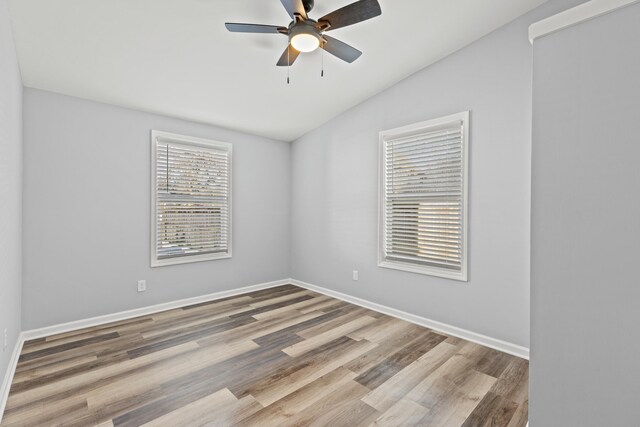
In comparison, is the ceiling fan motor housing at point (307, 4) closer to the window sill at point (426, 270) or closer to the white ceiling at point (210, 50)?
the white ceiling at point (210, 50)

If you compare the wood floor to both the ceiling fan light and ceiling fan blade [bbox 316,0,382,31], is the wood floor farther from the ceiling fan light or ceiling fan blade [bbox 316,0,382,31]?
ceiling fan blade [bbox 316,0,382,31]

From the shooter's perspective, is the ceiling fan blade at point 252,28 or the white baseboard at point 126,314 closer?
the ceiling fan blade at point 252,28

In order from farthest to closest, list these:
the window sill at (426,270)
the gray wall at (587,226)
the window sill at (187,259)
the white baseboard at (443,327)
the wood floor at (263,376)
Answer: the window sill at (187,259) < the window sill at (426,270) < the white baseboard at (443,327) < the wood floor at (263,376) < the gray wall at (587,226)

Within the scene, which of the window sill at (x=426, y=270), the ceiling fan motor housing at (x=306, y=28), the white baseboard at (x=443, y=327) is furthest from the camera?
the window sill at (x=426, y=270)

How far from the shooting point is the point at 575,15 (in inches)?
39.4

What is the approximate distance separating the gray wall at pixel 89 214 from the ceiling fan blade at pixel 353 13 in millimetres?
2587

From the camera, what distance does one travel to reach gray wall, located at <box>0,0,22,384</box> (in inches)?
74.2

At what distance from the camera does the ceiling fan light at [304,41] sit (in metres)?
2.08

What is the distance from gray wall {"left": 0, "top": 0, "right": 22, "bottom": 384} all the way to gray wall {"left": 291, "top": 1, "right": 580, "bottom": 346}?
324 cm

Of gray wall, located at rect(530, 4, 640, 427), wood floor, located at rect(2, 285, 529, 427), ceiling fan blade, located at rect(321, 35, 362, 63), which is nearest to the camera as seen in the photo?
gray wall, located at rect(530, 4, 640, 427)

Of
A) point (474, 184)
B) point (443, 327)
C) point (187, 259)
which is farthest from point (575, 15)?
point (187, 259)

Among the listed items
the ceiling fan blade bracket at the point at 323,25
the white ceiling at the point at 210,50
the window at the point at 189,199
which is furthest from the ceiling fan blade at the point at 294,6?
the window at the point at 189,199

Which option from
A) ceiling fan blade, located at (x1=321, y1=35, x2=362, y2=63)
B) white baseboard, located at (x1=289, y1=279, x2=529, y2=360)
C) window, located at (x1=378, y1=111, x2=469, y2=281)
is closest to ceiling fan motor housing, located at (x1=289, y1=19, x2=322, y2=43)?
ceiling fan blade, located at (x1=321, y1=35, x2=362, y2=63)

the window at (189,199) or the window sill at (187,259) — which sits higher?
the window at (189,199)
